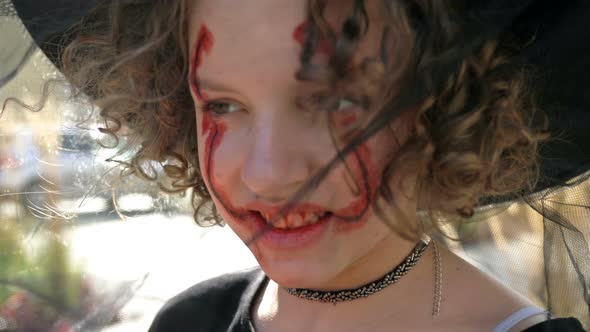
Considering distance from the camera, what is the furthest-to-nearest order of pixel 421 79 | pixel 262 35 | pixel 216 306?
pixel 216 306, pixel 262 35, pixel 421 79

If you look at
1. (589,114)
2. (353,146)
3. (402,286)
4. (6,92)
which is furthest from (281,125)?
(6,92)

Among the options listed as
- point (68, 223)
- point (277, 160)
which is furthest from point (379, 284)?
point (68, 223)

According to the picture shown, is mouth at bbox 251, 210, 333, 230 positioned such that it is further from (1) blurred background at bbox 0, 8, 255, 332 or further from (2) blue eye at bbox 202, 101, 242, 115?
(1) blurred background at bbox 0, 8, 255, 332

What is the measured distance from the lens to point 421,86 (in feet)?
2.74

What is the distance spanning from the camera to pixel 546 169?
3.65 feet

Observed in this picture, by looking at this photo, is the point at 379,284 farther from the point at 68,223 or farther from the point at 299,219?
the point at 68,223

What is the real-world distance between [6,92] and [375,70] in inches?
30.4

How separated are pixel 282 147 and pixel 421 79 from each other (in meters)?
0.21

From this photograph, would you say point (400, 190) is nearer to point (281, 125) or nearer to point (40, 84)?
point (281, 125)

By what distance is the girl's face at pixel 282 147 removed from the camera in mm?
929

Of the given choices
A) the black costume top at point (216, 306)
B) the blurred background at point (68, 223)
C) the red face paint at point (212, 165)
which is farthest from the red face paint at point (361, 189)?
the blurred background at point (68, 223)

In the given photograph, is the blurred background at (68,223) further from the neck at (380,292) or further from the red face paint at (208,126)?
the neck at (380,292)

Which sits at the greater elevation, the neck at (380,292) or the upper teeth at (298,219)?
the upper teeth at (298,219)

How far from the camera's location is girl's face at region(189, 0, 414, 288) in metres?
0.93
